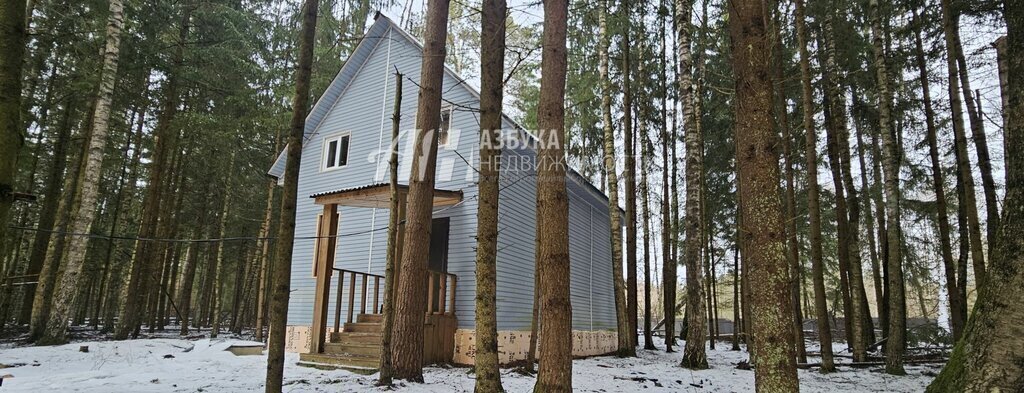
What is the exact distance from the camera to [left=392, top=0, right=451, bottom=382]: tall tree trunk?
7223mm

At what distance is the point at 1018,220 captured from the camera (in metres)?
2.77

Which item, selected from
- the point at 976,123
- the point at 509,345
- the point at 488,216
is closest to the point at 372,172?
the point at 509,345

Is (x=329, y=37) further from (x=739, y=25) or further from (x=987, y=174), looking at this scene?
(x=987, y=174)

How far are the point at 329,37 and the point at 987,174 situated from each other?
1097cm

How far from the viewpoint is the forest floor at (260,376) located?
660 centimetres

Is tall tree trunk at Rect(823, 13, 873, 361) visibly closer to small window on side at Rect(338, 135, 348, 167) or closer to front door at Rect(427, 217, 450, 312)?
front door at Rect(427, 217, 450, 312)

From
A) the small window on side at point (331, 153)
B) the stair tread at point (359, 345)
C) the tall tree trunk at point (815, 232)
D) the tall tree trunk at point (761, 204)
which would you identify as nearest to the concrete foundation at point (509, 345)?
the stair tread at point (359, 345)

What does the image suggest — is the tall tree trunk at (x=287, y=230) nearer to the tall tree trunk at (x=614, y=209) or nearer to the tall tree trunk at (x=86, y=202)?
the tall tree trunk at (x=614, y=209)

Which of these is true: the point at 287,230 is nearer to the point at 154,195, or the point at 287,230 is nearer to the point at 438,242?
the point at 438,242

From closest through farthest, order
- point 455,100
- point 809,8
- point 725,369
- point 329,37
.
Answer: point 329,37, point 725,369, point 809,8, point 455,100

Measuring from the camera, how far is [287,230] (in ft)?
14.8

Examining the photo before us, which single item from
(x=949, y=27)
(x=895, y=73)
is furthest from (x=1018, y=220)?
(x=895, y=73)

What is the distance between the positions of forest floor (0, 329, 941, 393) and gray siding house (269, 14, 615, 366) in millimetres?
1721

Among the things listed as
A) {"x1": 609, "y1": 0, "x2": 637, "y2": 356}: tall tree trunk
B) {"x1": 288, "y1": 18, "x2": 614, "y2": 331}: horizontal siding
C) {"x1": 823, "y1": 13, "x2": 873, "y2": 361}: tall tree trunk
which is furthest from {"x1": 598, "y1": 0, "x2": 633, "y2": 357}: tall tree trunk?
{"x1": 823, "y1": 13, "x2": 873, "y2": 361}: tall tree trunk
